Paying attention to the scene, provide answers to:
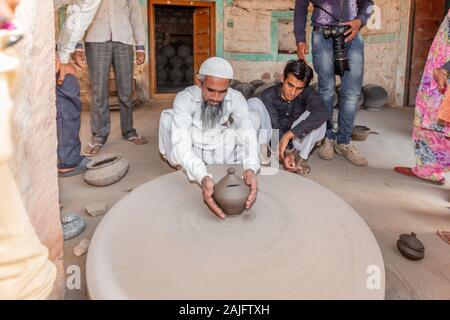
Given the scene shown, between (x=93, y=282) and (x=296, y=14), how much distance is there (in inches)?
Answer: 123

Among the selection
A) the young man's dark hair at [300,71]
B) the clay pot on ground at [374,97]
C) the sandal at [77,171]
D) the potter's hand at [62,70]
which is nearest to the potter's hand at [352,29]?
the young man's dark hair at [300,71]

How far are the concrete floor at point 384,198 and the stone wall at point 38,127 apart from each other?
40 centimetres

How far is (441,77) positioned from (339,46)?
95 cm

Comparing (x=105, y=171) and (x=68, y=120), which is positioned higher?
Result: (x=68, y=120)

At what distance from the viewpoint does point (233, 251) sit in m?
1.43

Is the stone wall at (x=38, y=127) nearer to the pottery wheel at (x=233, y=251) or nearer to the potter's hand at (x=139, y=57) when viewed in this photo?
the pottery wheel at (x=233, y=251)

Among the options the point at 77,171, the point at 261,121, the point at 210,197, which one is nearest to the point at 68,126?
the point at 77,171

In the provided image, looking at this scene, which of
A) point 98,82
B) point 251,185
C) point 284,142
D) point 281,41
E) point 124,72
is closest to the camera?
point 251,185

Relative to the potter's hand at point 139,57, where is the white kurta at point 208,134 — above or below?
below

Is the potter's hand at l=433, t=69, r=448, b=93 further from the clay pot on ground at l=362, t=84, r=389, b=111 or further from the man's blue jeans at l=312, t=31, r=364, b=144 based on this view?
the clay pot on ground at l=362, t=84, r=389, b=111

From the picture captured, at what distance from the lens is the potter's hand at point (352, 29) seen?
3314 millimetres

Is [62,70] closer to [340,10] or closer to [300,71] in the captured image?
[300,71]

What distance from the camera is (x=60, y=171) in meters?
3.20

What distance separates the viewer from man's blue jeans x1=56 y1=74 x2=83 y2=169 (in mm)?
2973
